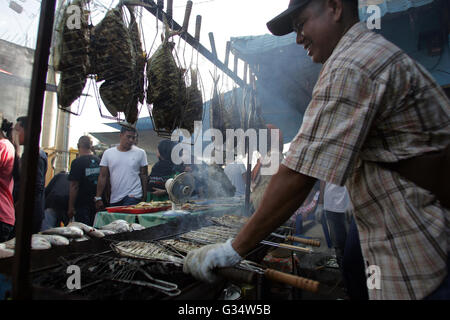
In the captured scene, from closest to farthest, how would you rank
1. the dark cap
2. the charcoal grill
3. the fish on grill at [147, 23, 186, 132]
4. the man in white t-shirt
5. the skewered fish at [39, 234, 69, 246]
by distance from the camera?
the charcoal grill < the dark cap < the skewered fish at [39, 234, 69, 246] < the fish on grill at [147, 23, 186, 132] < the man in white t-shirt

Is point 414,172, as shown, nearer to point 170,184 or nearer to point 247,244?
point 247,244

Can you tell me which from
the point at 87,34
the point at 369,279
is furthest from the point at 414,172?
the point at 87,34

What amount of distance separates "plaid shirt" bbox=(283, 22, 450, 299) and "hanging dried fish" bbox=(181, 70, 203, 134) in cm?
218

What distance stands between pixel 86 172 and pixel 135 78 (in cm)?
344

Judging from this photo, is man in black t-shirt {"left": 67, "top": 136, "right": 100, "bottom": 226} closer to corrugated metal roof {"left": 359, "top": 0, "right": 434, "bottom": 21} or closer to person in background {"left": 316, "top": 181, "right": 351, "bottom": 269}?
person in background {"left": 316, "top": 181, "right": 351, "bottom": 269}

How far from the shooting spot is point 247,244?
1.40 metres

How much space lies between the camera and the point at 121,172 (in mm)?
4984

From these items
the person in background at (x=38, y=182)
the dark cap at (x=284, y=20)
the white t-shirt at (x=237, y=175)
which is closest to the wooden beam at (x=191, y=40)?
the dark cap at (x=284, y=20)

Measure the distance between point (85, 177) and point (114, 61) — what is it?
11.8 ft

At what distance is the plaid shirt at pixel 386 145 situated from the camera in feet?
3.76

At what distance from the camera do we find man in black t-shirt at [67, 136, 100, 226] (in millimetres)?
5145

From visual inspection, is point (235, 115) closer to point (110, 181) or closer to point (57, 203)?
point (110, 181)

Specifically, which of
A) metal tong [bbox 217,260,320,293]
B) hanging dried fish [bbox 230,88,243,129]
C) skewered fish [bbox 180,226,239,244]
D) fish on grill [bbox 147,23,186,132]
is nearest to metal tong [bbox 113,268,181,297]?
metal tong [bbox 217,260,320,293]

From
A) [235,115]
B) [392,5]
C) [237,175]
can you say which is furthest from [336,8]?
[237,175]
